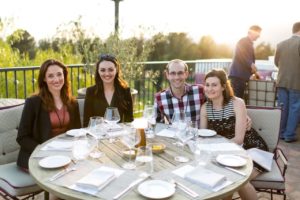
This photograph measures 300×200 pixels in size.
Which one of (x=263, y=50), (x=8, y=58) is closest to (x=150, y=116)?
(x=8, y=58)

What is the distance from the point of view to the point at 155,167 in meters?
1.85

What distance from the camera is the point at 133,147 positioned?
2.05 m

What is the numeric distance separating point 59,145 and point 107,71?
1032 millimetres

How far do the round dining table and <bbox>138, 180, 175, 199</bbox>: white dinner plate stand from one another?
2 centimetres

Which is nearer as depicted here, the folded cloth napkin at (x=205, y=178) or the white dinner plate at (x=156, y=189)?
the white dinner plate at (x=156, y=189)

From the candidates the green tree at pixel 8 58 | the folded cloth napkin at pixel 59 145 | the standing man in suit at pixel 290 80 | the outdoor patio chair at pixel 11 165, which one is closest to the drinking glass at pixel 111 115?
the folded cloth napkin at pixel 59 145

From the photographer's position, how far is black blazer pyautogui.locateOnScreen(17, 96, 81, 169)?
251 centimetres

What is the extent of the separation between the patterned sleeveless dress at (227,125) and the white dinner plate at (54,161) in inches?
52.1

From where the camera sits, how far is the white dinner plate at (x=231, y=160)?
1.86m

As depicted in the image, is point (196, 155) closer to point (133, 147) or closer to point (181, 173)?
point (181, 173)

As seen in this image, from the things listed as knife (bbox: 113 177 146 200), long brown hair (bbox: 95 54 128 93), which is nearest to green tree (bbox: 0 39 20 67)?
long brown hair (bbox: 95 54 128 93)

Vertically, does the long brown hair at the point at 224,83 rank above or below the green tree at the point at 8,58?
below

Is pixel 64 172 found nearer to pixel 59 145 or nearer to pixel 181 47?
pixel 59 145

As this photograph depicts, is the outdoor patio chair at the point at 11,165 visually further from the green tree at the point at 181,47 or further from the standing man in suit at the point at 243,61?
the green tree at the point at 181,47
